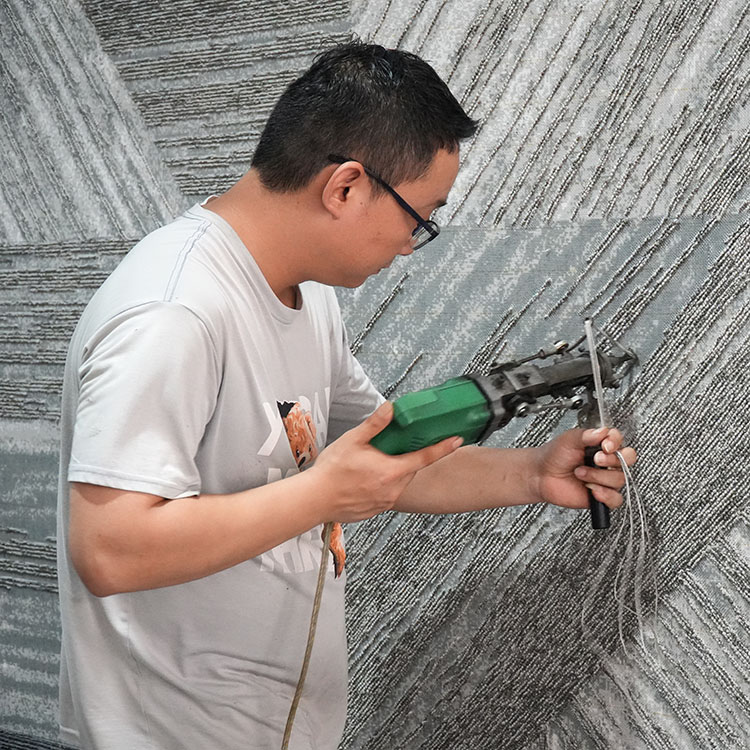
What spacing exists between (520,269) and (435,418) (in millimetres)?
515

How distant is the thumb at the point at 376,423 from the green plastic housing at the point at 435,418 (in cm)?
1

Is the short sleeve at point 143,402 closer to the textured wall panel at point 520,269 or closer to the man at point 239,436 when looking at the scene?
the man at point 239,436

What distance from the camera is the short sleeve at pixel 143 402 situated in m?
0.72

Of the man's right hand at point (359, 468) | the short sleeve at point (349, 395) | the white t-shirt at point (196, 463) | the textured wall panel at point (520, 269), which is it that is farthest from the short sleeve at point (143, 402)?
the textured wall panel at point (520, 269)

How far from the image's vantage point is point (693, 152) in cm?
117

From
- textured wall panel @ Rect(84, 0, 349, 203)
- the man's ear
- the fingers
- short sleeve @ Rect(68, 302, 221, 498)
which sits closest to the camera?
short sleeve @ Rect(68, 302, 221, 498)

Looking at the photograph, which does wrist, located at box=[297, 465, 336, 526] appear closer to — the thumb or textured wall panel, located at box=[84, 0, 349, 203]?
the thumb

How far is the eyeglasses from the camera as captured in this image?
2.78 feet

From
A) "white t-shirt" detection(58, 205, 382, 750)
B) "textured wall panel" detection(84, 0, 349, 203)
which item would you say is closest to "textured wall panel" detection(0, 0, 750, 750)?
"textured wall panel" detection(84, 0, 349, 203)

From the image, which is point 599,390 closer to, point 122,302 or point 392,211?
point 392,211

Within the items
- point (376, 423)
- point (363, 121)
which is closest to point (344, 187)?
point (363, 121)

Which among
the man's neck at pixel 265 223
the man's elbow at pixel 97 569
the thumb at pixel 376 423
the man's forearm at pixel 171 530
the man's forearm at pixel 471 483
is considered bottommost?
the man's forearm at pixel 471 483

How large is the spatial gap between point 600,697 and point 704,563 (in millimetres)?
253

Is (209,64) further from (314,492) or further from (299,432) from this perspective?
(314,492)
